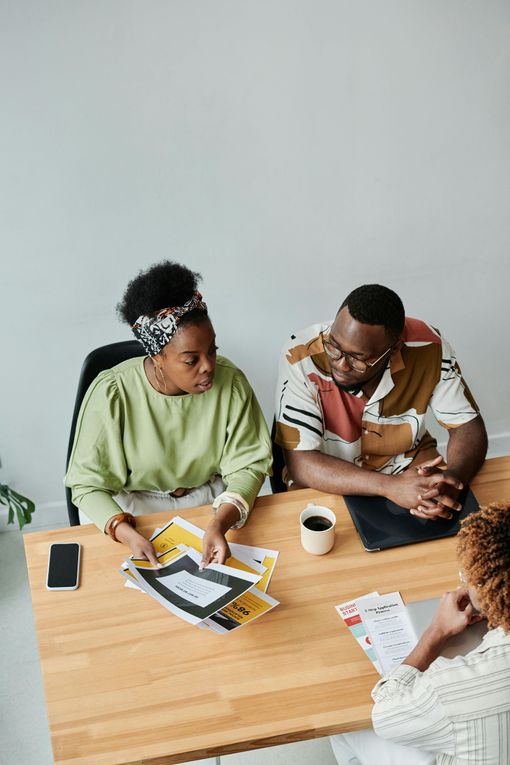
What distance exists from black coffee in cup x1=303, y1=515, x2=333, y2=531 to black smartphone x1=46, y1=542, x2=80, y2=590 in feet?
1.97

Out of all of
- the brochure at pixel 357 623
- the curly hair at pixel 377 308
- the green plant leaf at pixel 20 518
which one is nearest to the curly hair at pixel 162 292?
the curly hair at pixel 377 308

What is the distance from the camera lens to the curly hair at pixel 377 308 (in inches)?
80.0

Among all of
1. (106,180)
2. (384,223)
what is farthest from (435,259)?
(106,180)

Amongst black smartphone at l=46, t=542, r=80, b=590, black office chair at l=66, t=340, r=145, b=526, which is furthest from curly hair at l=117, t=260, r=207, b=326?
black smartphone at l=46, t=542, r=80, b=590

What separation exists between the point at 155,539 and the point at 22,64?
1.58m

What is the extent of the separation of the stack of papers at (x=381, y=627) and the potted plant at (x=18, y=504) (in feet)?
5.17

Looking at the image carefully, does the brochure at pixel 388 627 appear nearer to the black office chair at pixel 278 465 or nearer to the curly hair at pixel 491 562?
the curly hair at pixel 491 562

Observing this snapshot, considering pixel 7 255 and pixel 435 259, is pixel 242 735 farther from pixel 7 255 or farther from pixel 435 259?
pixel 435 259

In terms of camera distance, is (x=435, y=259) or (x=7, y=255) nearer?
(x=7, y=255)

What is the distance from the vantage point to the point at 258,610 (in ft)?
5.56

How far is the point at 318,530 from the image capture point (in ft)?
6.23

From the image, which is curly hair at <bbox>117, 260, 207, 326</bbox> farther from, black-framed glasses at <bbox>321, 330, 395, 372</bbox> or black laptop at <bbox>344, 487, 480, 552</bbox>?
black laptop at <bbox>344, 487, 480, 552</bbox>

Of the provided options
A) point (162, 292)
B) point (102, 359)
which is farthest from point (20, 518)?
point (162, 292)

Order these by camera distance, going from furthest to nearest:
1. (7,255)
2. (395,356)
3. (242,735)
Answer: (7,255), (395,356), (242,735)
